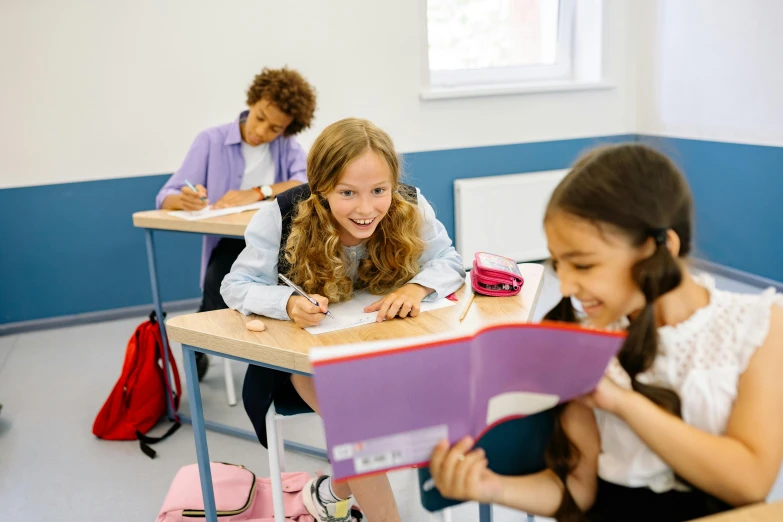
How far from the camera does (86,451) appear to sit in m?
2.30

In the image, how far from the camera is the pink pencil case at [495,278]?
1505 millimetres

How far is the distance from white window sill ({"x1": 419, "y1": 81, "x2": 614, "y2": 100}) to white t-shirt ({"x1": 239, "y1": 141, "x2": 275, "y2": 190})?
4.21 ft

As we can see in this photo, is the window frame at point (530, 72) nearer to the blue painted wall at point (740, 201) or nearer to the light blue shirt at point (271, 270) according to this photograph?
the blue painted wall at point (740, 201)

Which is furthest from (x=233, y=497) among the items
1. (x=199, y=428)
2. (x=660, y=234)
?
(x=660, y=234)

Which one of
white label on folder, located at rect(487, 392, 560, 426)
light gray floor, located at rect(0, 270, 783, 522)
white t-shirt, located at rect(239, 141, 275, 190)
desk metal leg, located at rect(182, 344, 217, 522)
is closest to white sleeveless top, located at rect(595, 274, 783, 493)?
white label on folder, located at rect(487, 392, 560, 426)

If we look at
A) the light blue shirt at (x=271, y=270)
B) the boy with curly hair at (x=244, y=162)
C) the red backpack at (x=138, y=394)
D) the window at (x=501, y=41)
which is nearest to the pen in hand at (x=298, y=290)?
the light blue shirt at (x=271, y=270)

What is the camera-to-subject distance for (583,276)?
0.86m

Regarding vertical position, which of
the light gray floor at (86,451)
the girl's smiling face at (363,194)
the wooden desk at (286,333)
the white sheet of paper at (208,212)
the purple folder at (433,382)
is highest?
the girl's smiling face at (363,194)

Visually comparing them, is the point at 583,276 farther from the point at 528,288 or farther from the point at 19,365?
the point at 19,365

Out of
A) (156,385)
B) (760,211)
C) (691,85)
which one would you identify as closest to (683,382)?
(156,385)

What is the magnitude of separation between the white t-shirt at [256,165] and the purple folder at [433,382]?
209 centimetres

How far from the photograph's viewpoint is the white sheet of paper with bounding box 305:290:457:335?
1.37 meters

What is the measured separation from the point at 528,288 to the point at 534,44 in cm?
297

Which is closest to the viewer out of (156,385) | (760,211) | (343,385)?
(343,385)
